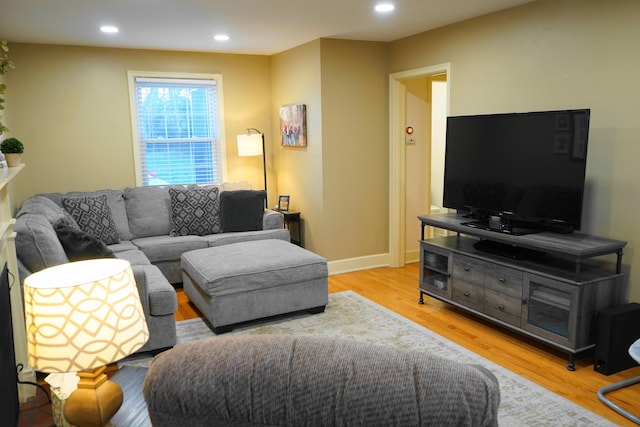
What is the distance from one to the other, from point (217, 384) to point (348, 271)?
464 centimetres

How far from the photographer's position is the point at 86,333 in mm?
1247

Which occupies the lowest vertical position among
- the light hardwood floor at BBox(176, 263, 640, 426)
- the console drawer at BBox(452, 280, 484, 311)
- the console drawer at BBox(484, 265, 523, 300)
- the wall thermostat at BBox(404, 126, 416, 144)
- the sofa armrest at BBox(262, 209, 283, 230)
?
the light hardwood floor at BBox(176, 263, 640, 426)

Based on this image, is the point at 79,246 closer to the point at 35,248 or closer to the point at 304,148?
the point at 35,248

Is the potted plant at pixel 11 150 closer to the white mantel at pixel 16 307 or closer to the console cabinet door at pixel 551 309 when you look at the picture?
the white mantel at pixel 16 307

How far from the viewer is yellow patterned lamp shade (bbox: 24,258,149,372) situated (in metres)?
1.24

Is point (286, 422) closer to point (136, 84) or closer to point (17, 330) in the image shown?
point (17, 330)

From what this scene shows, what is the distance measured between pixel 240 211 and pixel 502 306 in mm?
2812

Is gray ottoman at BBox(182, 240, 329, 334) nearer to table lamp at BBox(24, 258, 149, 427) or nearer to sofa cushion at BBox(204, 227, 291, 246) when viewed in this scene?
sofa cushion at BBox(204, 227, 291, 246)

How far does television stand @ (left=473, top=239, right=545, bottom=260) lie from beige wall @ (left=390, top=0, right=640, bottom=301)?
0.41m

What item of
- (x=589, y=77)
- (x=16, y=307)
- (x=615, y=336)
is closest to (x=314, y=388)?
(x=16, y=307)

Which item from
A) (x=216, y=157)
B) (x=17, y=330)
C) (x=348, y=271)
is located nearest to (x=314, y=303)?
(x=348, y=271)

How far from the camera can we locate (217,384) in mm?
867

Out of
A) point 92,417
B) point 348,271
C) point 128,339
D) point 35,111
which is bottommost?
point 348,271

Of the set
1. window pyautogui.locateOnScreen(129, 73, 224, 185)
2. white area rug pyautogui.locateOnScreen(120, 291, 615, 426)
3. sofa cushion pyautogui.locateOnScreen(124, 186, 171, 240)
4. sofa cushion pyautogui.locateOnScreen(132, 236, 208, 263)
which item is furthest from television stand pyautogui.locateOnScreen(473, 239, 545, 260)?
window pyautogui.locateOnScreen(129, 73, 224, 185)
